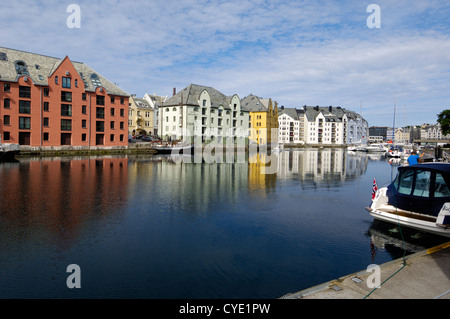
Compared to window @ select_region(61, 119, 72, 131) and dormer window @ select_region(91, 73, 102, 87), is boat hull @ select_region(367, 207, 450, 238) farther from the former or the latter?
dormer window @ select_region(91, 73, 102, 87)

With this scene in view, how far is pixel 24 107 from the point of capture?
57.9 m

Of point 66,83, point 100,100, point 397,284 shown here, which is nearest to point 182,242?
point 397,284

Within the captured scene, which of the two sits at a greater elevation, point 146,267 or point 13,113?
point 13,113

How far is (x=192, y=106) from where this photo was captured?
3558 inches

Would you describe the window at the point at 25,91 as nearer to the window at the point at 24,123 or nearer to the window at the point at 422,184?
the window at the point at 24,123

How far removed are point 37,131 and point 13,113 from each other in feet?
15.9

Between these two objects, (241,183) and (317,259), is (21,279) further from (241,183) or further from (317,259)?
(241,183)

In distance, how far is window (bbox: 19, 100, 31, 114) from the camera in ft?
189

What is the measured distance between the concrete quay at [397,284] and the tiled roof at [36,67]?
65385 mm

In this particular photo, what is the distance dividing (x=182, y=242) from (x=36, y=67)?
→ 6422cm

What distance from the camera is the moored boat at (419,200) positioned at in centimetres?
1324
